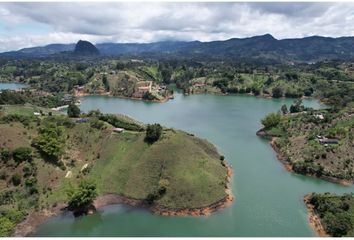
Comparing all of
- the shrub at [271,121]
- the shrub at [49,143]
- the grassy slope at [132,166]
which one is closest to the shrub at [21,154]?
the grassy slope at [132,166]

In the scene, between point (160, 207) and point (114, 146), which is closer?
point (160, 207)

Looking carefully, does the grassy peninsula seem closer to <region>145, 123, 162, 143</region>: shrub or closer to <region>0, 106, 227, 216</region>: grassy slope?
<region>0, 106, 227, 216</region>: grassy slope

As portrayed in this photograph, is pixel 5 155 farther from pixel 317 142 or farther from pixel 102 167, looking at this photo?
pixel 317 142

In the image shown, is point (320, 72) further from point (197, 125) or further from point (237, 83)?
point (197, 125)

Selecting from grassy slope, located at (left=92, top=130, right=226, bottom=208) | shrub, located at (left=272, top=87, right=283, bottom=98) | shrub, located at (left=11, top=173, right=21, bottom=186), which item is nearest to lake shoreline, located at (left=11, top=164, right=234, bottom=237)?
grassy slope, located at (left=92, top=130, right=226, bottom=208)

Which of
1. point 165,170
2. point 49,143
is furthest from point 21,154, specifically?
point 165,170

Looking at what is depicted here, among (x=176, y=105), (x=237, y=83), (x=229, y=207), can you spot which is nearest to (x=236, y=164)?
(x=229, y=207)

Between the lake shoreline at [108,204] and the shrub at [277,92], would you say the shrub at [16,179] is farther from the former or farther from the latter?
the shrub at [277,92]
